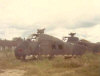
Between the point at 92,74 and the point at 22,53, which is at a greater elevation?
the point at 22,53

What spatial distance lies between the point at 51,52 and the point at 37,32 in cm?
312

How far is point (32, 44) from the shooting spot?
22672 millimetres

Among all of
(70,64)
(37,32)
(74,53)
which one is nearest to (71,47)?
(74,53)

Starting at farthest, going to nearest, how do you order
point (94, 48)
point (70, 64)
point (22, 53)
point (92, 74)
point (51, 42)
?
1. point (94, 48)
2. point (51, 42)
3. point (22, 53)
4. point (70, 64)
5. point (92, 74)

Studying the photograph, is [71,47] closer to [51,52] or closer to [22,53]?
[51,52]

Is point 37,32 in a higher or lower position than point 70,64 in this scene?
higher

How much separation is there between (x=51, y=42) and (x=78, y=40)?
26.5ft

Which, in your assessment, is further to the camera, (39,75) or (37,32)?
(37,32)

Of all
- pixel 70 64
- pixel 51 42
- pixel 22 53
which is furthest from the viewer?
pixel 51 42

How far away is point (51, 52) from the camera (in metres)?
23.9

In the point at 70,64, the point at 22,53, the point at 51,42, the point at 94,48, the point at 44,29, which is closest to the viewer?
the point at 70,64

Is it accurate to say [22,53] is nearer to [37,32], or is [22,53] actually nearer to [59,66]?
[37,32]

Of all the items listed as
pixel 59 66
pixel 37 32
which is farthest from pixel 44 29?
pixel 59 66

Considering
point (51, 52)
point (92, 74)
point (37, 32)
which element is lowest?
point (92, 74)
